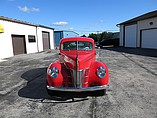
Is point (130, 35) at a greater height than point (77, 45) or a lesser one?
greater

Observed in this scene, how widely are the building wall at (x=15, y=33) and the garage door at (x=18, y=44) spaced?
1.53 feet

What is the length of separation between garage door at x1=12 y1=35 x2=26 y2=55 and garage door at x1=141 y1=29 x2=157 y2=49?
17.3 m

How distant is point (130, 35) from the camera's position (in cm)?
2556

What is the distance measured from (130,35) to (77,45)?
22581mm

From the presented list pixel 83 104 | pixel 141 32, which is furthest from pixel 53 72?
pixel 141 32

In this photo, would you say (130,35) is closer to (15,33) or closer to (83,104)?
(15,33)

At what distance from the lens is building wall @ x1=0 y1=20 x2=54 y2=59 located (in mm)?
14747

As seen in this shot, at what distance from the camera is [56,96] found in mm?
4191

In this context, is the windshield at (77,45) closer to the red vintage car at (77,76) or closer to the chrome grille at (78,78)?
Answer: the red vintage car at (77,76)

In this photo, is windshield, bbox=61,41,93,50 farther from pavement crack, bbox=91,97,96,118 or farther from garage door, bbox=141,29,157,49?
garage door, bbox=141,29,157,49

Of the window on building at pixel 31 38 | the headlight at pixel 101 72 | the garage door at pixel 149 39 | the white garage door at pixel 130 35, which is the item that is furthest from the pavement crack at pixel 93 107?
the white garage door at pixel 130 35

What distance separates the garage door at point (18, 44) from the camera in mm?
16641

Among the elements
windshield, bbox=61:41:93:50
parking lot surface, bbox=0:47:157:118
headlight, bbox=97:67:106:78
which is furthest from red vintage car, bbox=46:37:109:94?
windshield, bbox=61:41:93:50

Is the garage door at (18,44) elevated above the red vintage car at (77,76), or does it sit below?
above
